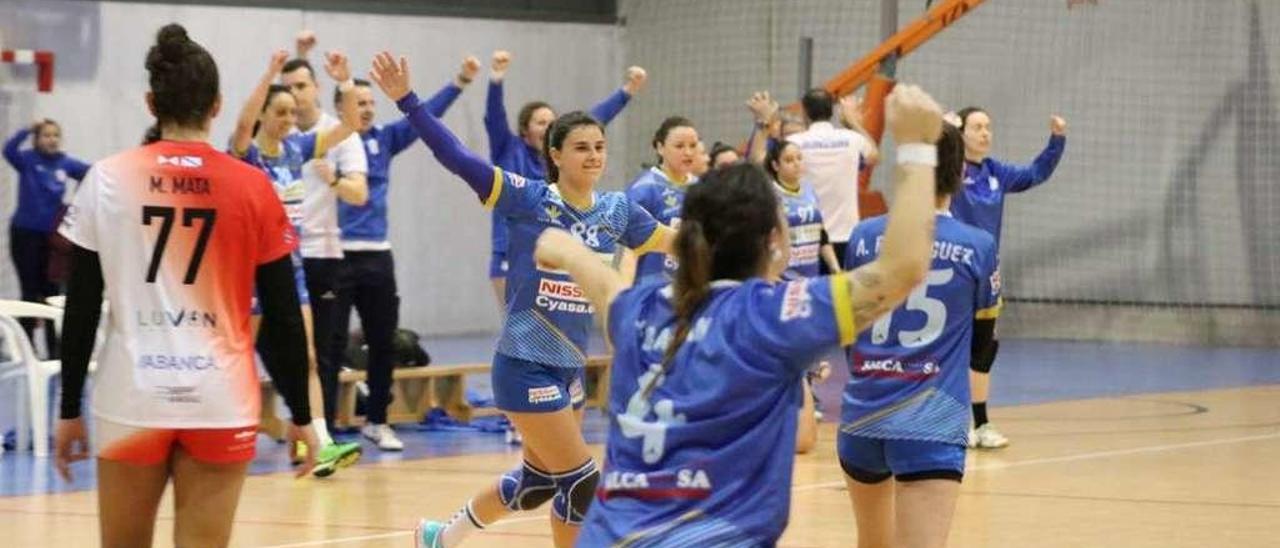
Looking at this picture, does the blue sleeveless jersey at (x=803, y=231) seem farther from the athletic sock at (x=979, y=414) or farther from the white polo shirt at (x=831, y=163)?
the white polo shirt at (x=831, y=163)

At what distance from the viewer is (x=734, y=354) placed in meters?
4.03

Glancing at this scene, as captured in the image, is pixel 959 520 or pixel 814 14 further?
pixel 814 14

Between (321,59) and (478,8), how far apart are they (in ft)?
7.34

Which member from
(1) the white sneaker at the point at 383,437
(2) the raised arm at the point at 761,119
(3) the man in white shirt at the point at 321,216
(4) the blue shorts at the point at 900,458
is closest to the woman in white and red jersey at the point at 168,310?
(4) the blue shorts at the point at 900,458

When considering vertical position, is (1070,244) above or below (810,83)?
below

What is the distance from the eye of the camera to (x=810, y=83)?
2036 centimetres

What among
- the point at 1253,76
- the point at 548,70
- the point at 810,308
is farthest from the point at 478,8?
the point at 810,308

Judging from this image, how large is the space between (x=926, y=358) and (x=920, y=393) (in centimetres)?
11

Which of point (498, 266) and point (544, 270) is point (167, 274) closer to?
point (544, 270)

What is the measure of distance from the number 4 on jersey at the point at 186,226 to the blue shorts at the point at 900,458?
2110mm

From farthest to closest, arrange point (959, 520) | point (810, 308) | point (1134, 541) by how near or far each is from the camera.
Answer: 1. point (959, 520)
2. point (1134, 541)
3. point (810, 308)

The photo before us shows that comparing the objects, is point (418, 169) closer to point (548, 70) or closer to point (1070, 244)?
point (548, 70)

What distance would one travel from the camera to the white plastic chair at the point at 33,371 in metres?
11.6

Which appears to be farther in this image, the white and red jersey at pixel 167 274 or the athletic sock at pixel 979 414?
the athletic sock at pixel 979 414
